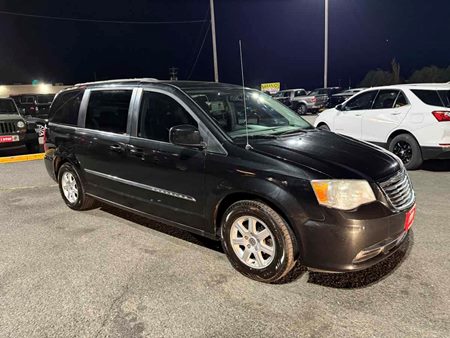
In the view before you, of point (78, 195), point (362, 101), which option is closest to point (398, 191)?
point (78, 195)

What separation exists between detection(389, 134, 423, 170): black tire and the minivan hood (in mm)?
3871

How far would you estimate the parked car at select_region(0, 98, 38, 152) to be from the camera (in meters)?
10.5

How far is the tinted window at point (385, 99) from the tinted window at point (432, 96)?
19.7 inches

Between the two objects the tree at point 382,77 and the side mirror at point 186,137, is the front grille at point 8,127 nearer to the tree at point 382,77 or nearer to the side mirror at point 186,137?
the side mirror at point 186,137

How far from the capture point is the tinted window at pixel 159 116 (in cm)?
375

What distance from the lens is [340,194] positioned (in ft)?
9.21

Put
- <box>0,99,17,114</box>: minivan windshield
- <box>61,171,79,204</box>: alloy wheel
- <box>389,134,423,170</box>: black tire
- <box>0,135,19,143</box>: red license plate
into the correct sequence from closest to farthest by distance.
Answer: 1. <box>61,171,79,204</box>: alloy wheel
2. <box>389,134,423,170</box>: black tire
3. <box>0,135,19,143</box>: red license plate
4. <box>0,99,17,114</box>: minivan windshield

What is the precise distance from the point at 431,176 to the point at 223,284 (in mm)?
5201

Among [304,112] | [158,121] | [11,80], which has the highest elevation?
[11,80]

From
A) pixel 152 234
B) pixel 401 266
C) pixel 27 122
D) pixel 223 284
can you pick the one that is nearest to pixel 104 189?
pixel 152 234

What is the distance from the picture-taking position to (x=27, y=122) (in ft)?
36.3

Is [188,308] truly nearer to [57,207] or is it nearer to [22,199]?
[57,207]

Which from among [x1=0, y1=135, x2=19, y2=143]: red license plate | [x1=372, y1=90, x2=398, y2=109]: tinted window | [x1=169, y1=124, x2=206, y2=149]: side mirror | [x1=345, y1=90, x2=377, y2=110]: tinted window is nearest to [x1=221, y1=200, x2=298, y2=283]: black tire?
[x1=169, y1=124, x2=206, y2=149]: side mirror

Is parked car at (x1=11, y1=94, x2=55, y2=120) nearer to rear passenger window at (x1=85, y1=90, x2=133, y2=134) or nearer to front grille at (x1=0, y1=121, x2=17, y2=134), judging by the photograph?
front grille at (x1=0, y1=121, x2=17, y2=134)
